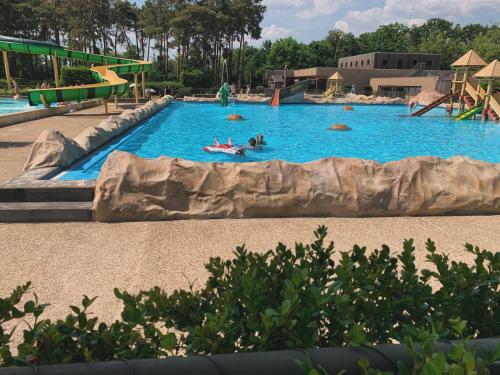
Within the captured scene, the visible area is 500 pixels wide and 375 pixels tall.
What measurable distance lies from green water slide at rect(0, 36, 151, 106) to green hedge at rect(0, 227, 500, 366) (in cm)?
1965

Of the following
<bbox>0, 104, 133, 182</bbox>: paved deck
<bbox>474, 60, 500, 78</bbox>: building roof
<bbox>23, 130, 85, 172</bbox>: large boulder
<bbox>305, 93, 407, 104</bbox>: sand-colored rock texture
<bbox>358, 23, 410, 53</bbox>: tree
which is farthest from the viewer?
<bbox>358, 23, 410, 53</bbox>: tree

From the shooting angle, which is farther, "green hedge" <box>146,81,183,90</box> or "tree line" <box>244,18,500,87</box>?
"tree line" <box>244,18,500,87</box>

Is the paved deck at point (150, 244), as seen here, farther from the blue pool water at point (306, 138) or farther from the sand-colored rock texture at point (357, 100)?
the sand-colored rock texture at point (357, 100)

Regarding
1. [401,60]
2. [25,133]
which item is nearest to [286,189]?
[25,133]

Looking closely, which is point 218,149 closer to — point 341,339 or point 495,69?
point 341,339

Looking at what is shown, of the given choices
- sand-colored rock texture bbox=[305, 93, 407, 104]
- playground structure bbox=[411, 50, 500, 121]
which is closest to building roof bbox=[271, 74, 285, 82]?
sand-colored rock texture bbox=[305, 93, 407, 104]

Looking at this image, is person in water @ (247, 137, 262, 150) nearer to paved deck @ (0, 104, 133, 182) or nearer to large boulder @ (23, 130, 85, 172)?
large boulder @ (23, 130, 85, 172)

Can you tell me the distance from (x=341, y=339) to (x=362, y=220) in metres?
4.62

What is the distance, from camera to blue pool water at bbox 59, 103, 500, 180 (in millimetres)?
13977

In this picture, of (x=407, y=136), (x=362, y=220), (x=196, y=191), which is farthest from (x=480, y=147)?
(x=196, y=191)

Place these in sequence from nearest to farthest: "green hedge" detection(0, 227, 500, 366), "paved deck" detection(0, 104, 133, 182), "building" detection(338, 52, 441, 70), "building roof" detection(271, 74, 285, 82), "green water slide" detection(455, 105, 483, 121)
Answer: "green hedge" detection(0, 227, 500, 366) → "paved deck" detection(0, 104, 133, 182) → "green water slide" detection(455, 105, 483, 121) → "building roof" detection(271, 74, 285, 82) → "building" detection(338, 52, 441, 70)

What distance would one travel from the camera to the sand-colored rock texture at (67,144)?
351 inches

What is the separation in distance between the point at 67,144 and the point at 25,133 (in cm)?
674

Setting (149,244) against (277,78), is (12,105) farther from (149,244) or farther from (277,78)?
(277,78)
